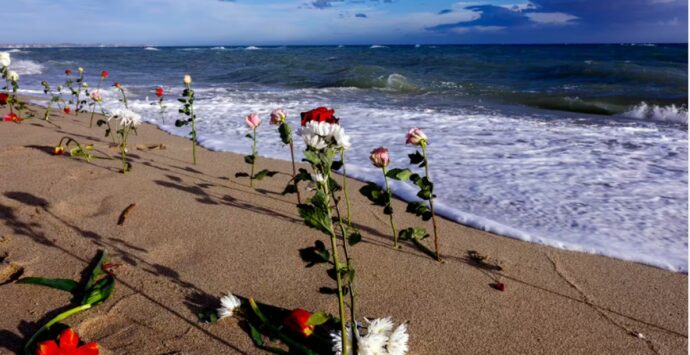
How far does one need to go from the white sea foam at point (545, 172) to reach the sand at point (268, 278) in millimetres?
296

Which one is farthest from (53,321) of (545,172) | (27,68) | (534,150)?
(27,68)

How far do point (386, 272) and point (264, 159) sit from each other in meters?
2.53

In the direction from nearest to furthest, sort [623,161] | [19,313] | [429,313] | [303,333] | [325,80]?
[303,333] → [19,313] → [429,313] → [623,161] → [325,80]

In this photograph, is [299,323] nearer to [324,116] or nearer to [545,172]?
[324,116]

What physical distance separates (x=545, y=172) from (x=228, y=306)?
3083mm

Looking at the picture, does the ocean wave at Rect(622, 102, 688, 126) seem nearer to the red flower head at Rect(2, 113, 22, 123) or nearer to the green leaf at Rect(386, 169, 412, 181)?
the green leaf at Rect(386, 169, 412, 181)

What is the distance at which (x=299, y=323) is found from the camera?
1.60 metres

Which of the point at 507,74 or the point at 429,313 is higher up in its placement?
the point at 507,74

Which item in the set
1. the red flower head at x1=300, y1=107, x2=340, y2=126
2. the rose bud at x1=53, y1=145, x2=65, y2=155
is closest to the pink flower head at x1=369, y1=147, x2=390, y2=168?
the red flower head at x1=300, y1=107, x2=340, y2=126

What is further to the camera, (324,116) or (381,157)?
(381,157)

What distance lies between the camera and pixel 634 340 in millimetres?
1745

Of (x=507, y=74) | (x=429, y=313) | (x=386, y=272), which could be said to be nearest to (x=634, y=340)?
(x=429, y=313)

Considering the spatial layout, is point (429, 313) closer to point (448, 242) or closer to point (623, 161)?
point (448, 242)

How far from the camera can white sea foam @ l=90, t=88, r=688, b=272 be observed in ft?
9.07
